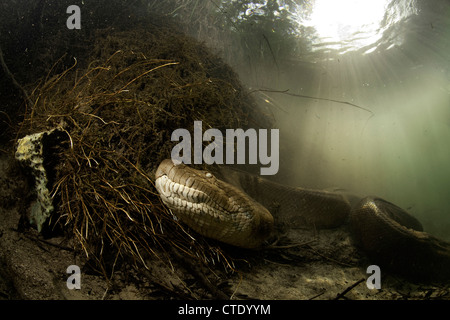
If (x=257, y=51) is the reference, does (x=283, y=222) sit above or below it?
below

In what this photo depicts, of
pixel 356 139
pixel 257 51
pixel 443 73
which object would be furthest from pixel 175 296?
pixel 356 139

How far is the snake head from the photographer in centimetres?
207

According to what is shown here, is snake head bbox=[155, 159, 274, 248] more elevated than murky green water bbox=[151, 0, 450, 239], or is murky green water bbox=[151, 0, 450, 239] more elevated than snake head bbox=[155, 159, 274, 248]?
murky green water bbox=[151, 0, 450, 239]

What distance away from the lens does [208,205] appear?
2.07 m

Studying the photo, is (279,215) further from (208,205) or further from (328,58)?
(328,58)

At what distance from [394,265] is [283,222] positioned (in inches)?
73.6

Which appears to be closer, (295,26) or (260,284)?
(260,284)

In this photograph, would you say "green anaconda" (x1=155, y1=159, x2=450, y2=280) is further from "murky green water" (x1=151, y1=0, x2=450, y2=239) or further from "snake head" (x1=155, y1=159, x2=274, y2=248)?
"murky green water" (x1=151, y1=0, x2=450, y2=239)

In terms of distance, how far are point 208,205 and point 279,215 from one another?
247 centimetres

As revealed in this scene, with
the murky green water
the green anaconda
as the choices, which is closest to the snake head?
the green anaconda

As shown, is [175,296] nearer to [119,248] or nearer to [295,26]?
[119,248]

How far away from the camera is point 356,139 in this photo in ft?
124

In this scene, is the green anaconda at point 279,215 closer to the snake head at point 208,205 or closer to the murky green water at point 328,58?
the snake head at point 208,205

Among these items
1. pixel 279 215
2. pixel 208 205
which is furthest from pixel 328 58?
pixel 208 205
